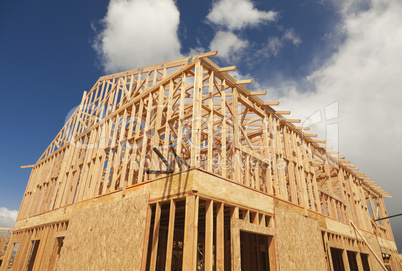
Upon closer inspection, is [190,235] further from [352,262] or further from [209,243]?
[352,262]

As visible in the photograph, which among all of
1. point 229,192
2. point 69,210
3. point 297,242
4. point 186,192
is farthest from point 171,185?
point 69,210

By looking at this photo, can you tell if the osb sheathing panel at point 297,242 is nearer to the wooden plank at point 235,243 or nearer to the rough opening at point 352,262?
the wooden plank at point 235,243

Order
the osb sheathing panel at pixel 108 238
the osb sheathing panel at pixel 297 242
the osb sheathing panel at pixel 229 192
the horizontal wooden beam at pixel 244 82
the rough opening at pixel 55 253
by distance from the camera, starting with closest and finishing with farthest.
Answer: the osb sheathing panel at pixel 229 192 → the osb sheathing panel at pixel 108 238 → the osb sheathing panel at pixel 297 242 → the horizontal wooden beam at pixel 244 82 → the rough opening at pixel 55 253

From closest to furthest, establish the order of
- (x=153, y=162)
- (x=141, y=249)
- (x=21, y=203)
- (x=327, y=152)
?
(x=141, y=249) < (x=153, y=162) < (x=327, y=152) < (x=21, y=203)

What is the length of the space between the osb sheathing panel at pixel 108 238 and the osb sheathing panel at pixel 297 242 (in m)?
5.12

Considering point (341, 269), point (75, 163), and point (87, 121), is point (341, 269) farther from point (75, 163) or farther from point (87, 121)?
point (87, 121)

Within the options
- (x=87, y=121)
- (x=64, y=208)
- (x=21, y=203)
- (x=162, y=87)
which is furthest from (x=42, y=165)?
(x=162, y=87)

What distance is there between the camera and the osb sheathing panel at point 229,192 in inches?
303

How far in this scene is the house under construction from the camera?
8.14 meters

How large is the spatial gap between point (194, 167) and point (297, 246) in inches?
239

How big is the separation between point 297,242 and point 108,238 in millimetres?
7547

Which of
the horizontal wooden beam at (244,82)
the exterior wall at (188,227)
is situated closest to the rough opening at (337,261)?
the exterior wall at (188,227)

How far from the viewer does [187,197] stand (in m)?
7.45

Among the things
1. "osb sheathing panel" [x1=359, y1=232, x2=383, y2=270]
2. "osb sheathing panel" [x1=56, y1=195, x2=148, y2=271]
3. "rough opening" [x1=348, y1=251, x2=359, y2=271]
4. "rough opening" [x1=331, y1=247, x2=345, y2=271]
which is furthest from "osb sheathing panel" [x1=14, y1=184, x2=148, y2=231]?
"rough opening" [x1=348, y1=251, x2=359, y2=271]
